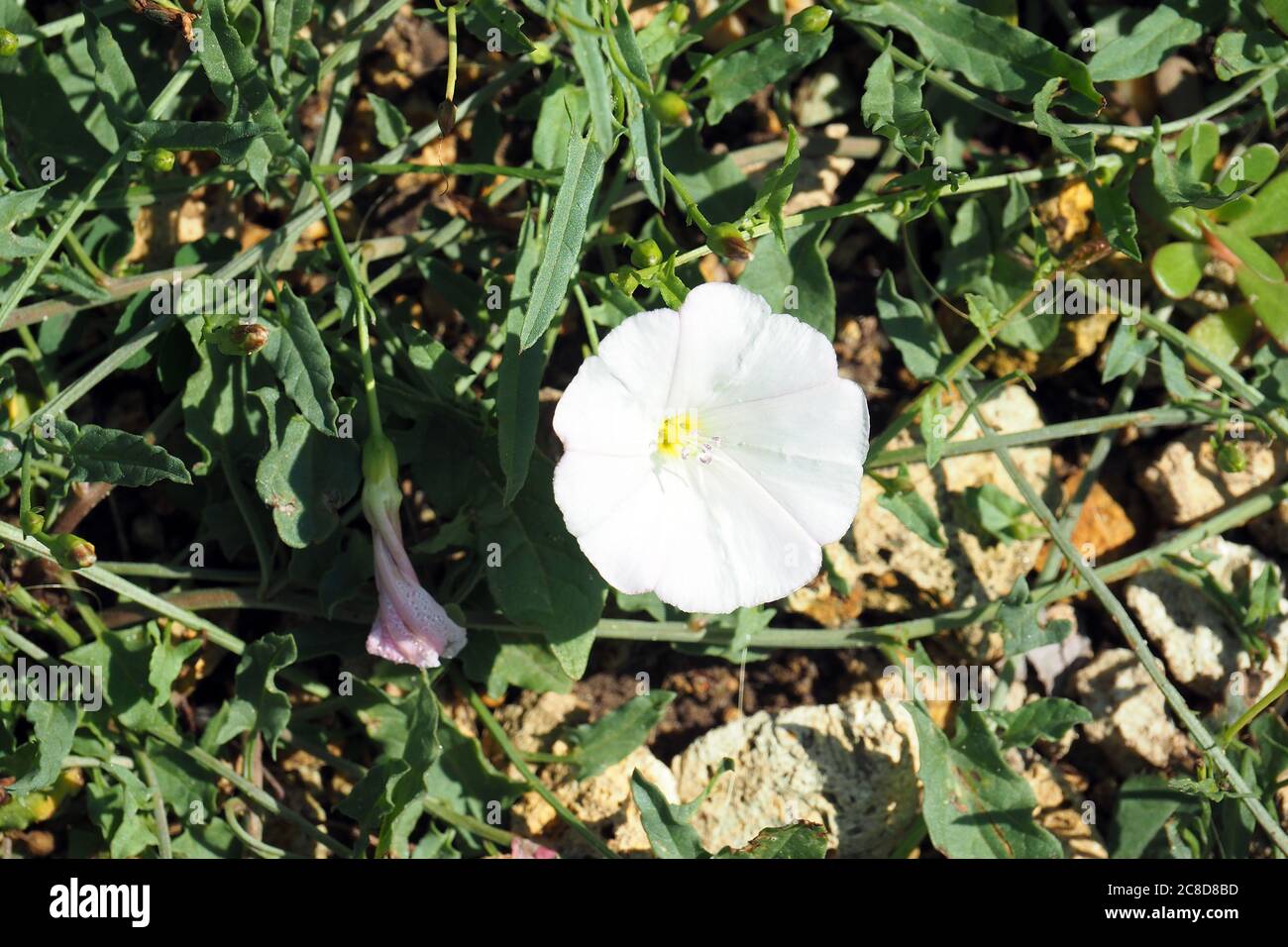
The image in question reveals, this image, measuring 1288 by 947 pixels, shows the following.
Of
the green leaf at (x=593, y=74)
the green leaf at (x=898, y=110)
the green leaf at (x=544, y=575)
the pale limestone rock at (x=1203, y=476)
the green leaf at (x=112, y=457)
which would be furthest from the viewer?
the pale limestone rock at (x=1203, y=476)

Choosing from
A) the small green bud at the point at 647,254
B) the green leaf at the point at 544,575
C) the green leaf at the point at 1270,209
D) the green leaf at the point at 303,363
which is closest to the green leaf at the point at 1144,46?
the green leaf at the point at 1270,209

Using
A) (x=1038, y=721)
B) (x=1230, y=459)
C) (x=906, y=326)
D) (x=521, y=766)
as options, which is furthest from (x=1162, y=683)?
(x=521, y=766)

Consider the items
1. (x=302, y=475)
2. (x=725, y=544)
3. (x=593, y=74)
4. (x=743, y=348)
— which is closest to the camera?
(x=593, y=74)

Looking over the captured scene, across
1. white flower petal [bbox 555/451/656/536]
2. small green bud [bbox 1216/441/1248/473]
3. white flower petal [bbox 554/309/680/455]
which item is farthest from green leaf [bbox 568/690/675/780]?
small green bud [bbox 1216/441/1248/473]

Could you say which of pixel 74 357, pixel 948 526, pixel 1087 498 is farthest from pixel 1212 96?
pixel 74 357

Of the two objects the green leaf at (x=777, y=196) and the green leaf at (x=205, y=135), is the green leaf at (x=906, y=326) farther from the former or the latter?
the green leaf at (x=205, y=135)

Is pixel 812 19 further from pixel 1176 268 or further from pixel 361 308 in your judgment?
pixel 1176 268
